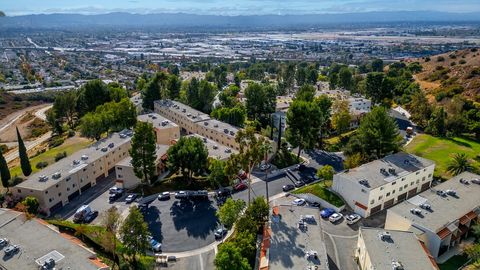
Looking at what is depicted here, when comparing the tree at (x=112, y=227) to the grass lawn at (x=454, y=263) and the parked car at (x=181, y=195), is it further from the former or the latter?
the grass lawn at (x=454, y=263)

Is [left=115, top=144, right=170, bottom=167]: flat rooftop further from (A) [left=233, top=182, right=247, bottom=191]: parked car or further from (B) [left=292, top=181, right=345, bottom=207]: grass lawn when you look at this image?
(B) [left=292, top=181, right=345, bottom=207]: grass lawn

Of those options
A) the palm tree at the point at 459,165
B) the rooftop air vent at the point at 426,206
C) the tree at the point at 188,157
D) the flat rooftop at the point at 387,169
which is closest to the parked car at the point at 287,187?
the flat rooftop at the point at 387,169

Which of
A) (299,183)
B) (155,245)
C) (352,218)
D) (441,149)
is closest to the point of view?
(155,245)

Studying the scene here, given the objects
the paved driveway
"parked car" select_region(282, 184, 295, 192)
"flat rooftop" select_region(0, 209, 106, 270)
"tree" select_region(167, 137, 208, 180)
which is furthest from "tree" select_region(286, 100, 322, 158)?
"flat rooftop" select_region(0, 209, 106, 270)

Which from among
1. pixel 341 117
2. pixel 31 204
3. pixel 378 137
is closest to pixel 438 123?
pixel 341 117

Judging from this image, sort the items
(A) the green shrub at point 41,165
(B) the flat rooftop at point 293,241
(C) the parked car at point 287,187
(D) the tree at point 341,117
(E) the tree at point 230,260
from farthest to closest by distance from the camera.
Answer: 1. (D) the tree at point 341,117
2. (A) the green shrub at point 41,165
3. (C) the parked car at point 287,187
4. (E) the tree at point 230,260
5. (B) the flat rooftop at point 293,241

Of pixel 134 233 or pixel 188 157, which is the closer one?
pixel 134 233

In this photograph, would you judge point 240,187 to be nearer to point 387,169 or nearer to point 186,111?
point 387,169
